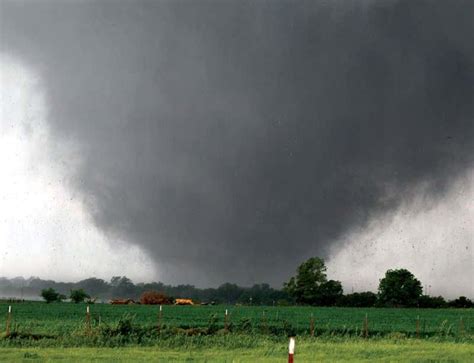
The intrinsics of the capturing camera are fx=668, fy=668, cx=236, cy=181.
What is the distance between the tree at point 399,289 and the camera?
17975cm

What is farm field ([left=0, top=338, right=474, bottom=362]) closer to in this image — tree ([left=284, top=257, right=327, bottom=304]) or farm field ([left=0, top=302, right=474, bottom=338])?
farm field ([left=0, top=302, right=474, bottom=338])

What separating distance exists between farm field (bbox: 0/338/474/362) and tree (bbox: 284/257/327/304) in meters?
130

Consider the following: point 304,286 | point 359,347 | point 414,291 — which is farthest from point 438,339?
point 414,291

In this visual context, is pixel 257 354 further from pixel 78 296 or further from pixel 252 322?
pixel 78 296

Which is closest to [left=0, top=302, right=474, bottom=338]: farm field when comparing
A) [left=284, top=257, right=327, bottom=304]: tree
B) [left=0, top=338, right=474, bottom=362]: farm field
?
[left=0, top=338, right=474, bottom=362]: farm field

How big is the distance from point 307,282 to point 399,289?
95.4 ft

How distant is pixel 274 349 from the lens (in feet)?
111

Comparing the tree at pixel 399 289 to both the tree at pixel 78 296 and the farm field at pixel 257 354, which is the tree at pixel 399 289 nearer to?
the tree at pixel 78 296

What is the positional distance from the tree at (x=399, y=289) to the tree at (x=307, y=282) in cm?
2168

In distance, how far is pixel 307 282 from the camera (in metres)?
169

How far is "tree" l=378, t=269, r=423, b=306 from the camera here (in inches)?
7077

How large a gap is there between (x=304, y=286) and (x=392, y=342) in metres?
128

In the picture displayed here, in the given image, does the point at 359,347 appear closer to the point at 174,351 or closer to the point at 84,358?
the point at 174,351

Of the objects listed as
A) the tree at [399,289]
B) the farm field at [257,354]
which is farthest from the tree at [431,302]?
the farm field at [257,354]
